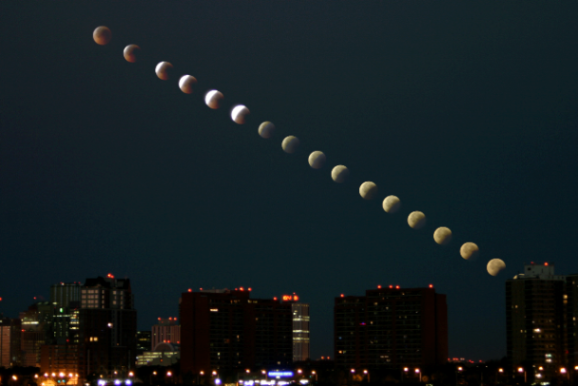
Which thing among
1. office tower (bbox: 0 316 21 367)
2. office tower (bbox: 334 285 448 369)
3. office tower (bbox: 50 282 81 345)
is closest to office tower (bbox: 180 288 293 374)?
office tower (bbox: 334 285 448 369)

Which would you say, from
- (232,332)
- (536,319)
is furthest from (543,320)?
(232,332)

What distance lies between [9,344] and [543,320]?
117902 mm

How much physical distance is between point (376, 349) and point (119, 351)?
47.3 metres

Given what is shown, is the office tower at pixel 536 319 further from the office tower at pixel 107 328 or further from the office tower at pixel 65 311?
the office tower at pixel 65 311

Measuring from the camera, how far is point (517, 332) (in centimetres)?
12375

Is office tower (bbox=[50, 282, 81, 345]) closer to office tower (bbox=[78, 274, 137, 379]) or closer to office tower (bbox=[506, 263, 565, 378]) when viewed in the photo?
office tower (bbox=[78, 274, 137, 379])

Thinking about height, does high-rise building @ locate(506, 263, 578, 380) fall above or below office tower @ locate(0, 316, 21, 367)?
above

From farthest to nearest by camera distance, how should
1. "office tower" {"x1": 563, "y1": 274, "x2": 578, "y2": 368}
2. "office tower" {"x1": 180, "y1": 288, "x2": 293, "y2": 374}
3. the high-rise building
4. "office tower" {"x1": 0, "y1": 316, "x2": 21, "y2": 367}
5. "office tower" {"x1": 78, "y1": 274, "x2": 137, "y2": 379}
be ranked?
"office tower" {"x1": 0, "y1": 316, "x2": 21, "y2": 367}
"office tower" {"x1": 78, "y1": 274, "x2": 137, "y2": 379}
"office tower" {"x1": 180, "y1": 288, "x2": 293, "y2": 374}
the high-rise building
"office tower" {"x1": 563, "y1": 274, "x2": 578, "y2": 368}

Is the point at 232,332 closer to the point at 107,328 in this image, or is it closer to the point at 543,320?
the point at 107,328

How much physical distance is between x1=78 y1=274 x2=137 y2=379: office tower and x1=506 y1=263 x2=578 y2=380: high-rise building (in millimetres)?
65070

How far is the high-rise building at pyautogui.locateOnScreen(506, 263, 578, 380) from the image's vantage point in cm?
11969

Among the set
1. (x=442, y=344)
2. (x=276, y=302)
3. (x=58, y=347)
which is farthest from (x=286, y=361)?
(x=58, y=347)

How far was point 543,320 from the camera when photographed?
122 meters

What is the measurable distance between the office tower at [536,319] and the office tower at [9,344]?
4304 inches
